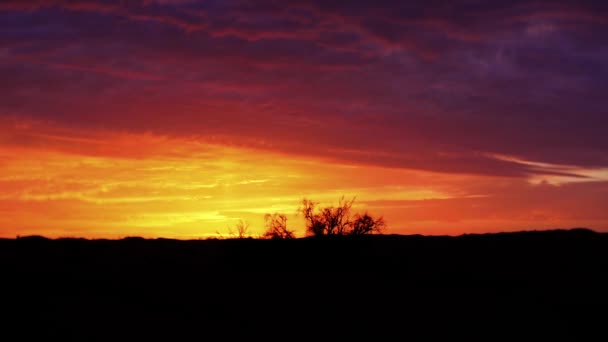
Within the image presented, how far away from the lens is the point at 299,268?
21547 millimetres

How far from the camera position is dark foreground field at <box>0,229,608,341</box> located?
16.1 m

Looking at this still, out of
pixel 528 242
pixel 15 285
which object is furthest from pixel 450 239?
pixel 15 285

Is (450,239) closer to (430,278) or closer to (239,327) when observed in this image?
(430,278)

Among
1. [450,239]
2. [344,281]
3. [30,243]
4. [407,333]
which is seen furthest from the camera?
[450,239]

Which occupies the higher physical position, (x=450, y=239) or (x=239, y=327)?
(x=450, y=239)

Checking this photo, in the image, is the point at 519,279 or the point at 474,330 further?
the point at 519,279

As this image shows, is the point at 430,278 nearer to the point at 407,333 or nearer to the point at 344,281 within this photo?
the point at 344,281

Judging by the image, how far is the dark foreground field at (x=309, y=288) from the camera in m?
16.1

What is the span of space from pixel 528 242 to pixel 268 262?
32.7 feet

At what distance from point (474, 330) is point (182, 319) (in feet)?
23.8

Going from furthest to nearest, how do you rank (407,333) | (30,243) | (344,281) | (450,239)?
(450,239)
(30,243)
(344,281)
(407,333)

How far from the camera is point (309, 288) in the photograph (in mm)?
19219

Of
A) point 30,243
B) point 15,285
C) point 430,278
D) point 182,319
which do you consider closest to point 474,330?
point 430,278

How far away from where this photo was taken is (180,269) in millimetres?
21312
